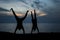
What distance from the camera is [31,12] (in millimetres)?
9695

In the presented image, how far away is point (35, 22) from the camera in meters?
9.62
